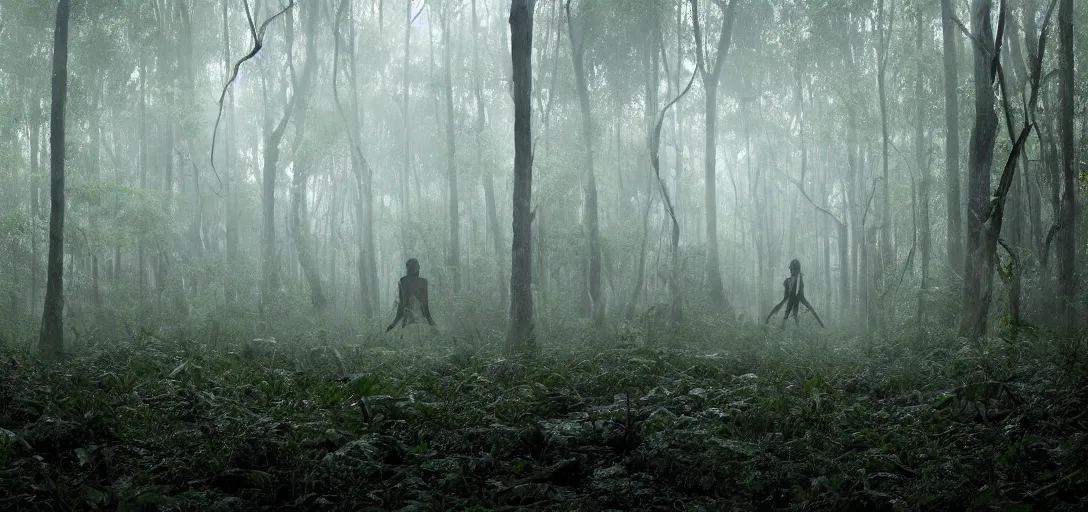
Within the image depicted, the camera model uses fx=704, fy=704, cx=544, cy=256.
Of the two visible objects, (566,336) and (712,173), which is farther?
(712,173)

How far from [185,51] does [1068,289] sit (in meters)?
23.5

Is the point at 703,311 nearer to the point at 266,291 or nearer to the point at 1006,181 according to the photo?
the point at 1006,181

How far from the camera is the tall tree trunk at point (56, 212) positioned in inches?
340

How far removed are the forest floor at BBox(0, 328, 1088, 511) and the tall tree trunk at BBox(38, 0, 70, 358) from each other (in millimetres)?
1902

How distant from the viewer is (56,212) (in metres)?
8.78

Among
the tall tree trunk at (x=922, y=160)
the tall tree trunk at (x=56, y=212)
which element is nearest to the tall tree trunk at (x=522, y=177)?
the tall tree trunk at (x=56, y=212)

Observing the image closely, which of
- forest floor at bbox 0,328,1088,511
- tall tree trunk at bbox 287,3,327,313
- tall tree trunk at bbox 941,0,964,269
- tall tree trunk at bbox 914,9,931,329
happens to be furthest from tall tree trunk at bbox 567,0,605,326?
forest floor at bbox 0,328,1088,511

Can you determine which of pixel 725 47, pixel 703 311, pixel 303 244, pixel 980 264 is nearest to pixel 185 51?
pixel 303 244

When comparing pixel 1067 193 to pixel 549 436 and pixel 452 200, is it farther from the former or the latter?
pixel 452 200

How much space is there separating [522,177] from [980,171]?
19.0 feet

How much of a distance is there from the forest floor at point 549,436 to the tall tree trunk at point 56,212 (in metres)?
1.90

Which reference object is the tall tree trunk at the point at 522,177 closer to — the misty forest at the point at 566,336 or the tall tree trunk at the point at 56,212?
the misty forest at the point at 566,336

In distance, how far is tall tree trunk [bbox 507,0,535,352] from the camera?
9.16 meters

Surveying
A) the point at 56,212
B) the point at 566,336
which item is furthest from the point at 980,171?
the point at 56,212
